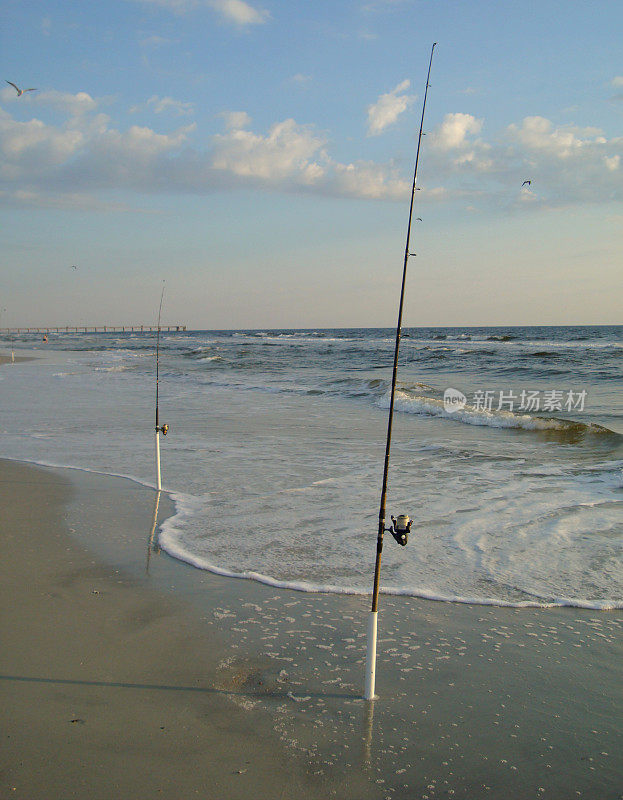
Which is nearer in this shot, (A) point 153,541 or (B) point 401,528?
(B) point 401,528

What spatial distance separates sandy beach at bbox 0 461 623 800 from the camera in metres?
2.55

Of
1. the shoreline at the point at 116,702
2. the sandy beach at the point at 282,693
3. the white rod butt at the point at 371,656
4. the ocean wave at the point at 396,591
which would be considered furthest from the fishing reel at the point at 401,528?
the ocean wave at the point at 396,591

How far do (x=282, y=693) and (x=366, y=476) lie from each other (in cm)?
528

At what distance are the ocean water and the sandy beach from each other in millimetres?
539

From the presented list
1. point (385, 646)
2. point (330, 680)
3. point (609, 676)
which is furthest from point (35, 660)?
point (609, 676)

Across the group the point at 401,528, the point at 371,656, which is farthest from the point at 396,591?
the point at 371,656

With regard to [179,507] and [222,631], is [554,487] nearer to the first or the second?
[179,507]

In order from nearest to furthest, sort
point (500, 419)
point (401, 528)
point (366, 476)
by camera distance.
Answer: point (401, 528) < point (366, 476) < point (500, 419)

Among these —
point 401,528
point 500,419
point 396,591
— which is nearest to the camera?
point 401,528

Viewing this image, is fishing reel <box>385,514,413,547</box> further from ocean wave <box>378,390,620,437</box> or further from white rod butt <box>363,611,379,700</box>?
ocean wave <box>378,390,620,437</box>

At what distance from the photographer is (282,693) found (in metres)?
3.16

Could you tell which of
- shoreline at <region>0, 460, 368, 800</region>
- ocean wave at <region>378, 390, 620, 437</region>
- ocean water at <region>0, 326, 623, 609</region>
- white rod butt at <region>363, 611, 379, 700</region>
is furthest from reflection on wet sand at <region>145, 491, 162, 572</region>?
ocean wave at <region>378, 390, 620, 437</region>

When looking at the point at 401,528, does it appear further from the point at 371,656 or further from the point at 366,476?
the point at 366,476

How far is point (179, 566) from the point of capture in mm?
4922
